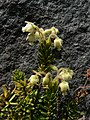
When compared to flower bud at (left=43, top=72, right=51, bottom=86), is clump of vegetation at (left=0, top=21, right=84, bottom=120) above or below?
below

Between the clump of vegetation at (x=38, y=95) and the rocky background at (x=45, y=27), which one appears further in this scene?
the rocky background at (x=45, y=27)

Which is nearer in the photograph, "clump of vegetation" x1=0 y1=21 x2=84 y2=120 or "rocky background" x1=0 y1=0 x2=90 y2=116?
"clump of vegetation" x1=0 y1=21 x2=84 y2=120

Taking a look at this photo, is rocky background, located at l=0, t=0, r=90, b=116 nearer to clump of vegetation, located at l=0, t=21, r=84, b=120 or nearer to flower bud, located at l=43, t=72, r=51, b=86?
clump of vegetation, located at l=0, t=21, r=84, b=120

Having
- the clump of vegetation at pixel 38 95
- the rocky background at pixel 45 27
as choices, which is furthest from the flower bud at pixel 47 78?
the rocky background at pixel 45 27

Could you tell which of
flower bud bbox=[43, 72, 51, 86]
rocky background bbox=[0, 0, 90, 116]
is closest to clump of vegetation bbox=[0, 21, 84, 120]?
flower bud bbox=[43, 72, 51, 86]

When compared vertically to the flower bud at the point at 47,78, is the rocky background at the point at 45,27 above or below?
below

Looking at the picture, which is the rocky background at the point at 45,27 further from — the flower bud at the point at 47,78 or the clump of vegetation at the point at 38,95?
the flower bud at the point at 47,78

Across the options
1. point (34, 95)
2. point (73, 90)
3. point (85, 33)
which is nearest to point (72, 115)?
point (34, 95)

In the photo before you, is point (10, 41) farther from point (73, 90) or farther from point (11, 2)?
point (73, 90)
